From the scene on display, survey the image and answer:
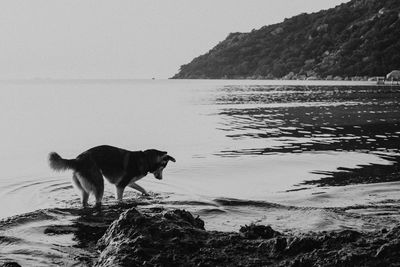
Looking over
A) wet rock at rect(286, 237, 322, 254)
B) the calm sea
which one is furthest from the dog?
wet rock at rect(286, 237, 322, 254)

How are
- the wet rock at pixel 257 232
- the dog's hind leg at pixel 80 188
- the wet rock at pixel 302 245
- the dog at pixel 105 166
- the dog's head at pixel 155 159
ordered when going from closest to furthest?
1. the wet rock at pixel 302 245
2. the wet rock at pixel 257 232
3. the dog at pixel 105 166
4. the dog's hind leg at pixel 80 188
5. the dog's head at pixel 155 159

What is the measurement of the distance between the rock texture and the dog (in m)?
3.49

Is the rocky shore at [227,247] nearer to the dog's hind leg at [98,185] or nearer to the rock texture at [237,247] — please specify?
the rock texture at [237,247]

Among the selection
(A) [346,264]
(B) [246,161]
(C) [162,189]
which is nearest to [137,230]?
(A) [346,264]

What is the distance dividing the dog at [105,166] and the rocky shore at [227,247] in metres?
3.14

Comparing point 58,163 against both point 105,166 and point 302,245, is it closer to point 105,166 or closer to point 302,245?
point 105,166

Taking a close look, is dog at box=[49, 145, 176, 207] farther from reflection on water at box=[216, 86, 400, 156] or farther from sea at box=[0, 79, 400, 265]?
reflection on water at box=[216, 86, 400, 156]

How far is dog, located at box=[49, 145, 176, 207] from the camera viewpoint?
10.1 meters

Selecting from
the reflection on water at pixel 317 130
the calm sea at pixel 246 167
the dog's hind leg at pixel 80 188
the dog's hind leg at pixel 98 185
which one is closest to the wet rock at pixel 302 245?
the calm sea at pixel 246 167

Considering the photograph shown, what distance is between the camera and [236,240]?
6398 mm

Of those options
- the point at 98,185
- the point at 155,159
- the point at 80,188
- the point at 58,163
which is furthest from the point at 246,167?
the point at 58,163

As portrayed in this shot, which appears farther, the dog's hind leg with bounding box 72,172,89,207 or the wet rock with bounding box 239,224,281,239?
the dog's hind leg with bounding box 72,172,89,207

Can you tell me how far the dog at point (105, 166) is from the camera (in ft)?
33.2

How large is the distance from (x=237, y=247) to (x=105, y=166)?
527 centimetres
